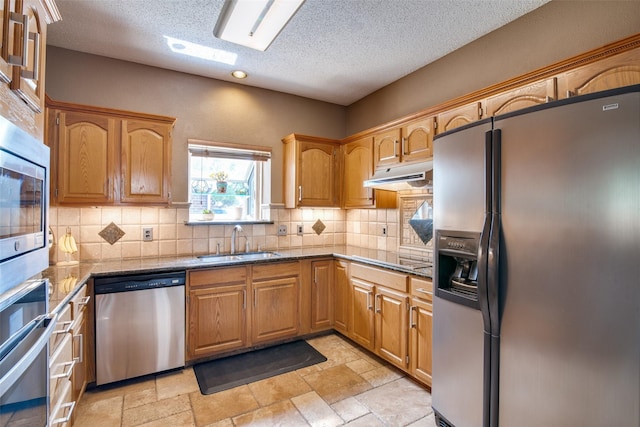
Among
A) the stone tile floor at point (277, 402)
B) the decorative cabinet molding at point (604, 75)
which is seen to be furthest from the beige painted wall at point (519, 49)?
the stone tile floor at point (277, 402)

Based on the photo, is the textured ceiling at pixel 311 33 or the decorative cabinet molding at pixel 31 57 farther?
the textured ceiling at pixel 311 33

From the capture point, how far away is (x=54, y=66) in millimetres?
2607

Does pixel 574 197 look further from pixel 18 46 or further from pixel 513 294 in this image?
pixel 18 46

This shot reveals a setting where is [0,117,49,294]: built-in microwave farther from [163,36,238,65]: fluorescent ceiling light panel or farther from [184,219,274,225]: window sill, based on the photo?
[184,219,274,225]: window sill

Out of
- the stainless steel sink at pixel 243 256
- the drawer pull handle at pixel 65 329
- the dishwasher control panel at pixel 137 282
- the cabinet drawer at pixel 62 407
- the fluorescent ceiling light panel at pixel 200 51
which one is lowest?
the cabinet drawer at pixel 62 407

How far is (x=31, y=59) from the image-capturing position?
121 centimetres

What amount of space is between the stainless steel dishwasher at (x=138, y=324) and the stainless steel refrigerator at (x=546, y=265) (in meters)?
2.01

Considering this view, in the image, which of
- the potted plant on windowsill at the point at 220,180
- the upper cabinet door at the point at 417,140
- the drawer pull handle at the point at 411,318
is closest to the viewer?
the drawer pull handle at the point at 411,318

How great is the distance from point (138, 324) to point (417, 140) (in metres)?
2.66

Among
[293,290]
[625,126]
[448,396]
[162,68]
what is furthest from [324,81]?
[448,396]

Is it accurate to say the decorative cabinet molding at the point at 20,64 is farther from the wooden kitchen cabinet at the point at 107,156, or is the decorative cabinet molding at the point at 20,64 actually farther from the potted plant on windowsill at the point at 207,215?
the potted plant on windowsill at the point at 207,215

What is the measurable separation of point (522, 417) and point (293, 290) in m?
2.04

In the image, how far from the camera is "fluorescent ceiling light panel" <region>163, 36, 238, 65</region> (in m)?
2.55

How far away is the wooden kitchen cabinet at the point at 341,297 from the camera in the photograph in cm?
311
